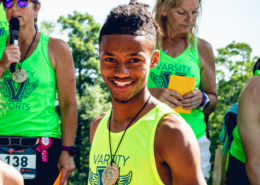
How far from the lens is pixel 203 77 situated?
11.3 ft

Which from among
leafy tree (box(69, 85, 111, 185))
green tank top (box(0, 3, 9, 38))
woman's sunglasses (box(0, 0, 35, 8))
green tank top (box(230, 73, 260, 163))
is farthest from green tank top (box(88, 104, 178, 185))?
leafy tree (box(69, 85, 111, 185))

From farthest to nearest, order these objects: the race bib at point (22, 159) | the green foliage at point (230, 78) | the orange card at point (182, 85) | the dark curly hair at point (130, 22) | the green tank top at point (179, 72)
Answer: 1. the green foliage at point (230, 78)
2. the green tank top at point (179, 72)
3. the orange card at point (182, 85)
4. the race bib at point (22, 159)
5. the dark curly hair at point (130, 22)

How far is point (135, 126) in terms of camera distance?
6.48ft

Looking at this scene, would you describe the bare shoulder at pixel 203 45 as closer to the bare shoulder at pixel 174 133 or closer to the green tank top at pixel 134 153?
the green tank top at pixel 134 153

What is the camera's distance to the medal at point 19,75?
311cm

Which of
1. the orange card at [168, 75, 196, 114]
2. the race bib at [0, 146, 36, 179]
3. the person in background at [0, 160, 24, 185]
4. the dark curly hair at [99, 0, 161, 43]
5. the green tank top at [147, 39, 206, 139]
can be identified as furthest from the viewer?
the green tank top at [147, 39, 206, 139]

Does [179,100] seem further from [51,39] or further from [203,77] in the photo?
[51,39]

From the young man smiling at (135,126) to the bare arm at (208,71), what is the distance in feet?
4.48

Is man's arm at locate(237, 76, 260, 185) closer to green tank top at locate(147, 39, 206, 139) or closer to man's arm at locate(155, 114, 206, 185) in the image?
green tank top at locate(147, 39, 206, 139)

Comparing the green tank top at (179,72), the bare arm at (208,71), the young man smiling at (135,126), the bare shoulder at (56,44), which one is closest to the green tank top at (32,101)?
the bare shoulder at (56,44)

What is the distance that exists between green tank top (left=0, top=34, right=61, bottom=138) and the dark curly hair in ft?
4.21

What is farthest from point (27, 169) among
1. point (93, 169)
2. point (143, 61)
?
point (143, 61)

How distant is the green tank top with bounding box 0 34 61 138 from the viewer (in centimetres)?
305

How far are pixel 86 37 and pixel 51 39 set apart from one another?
28.5 metres
